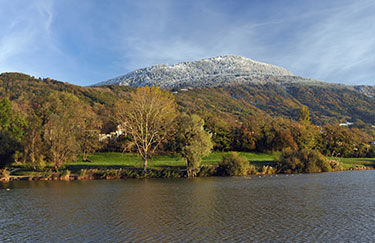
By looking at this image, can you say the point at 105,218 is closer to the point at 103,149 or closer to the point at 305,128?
the point at 103,149

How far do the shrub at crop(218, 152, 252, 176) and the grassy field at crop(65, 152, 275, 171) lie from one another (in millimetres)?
2807

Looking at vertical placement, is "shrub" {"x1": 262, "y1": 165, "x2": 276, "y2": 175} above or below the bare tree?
below

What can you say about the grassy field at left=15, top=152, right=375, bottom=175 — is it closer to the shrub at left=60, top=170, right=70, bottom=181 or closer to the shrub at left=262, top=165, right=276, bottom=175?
the shrub at left=262, top=165, right=276, bottom=175

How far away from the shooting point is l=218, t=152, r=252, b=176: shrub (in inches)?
2304

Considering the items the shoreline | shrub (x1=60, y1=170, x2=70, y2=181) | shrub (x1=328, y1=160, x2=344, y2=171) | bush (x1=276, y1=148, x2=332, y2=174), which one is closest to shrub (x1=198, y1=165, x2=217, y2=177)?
the shoreline

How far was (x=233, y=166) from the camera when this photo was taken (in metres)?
58.6

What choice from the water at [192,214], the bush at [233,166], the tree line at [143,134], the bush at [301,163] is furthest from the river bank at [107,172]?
the water at [192,214]

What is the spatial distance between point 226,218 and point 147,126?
3936 centimetres

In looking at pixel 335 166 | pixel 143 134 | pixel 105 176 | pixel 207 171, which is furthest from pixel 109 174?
pixel 335 166

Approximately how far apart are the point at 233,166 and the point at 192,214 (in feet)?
110

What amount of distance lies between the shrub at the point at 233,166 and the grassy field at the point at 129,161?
111 inches

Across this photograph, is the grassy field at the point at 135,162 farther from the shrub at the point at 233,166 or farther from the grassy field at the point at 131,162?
the shrub at the point at 233,166

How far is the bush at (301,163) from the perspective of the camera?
63.0m

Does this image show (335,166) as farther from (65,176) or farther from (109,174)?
(65,176)
